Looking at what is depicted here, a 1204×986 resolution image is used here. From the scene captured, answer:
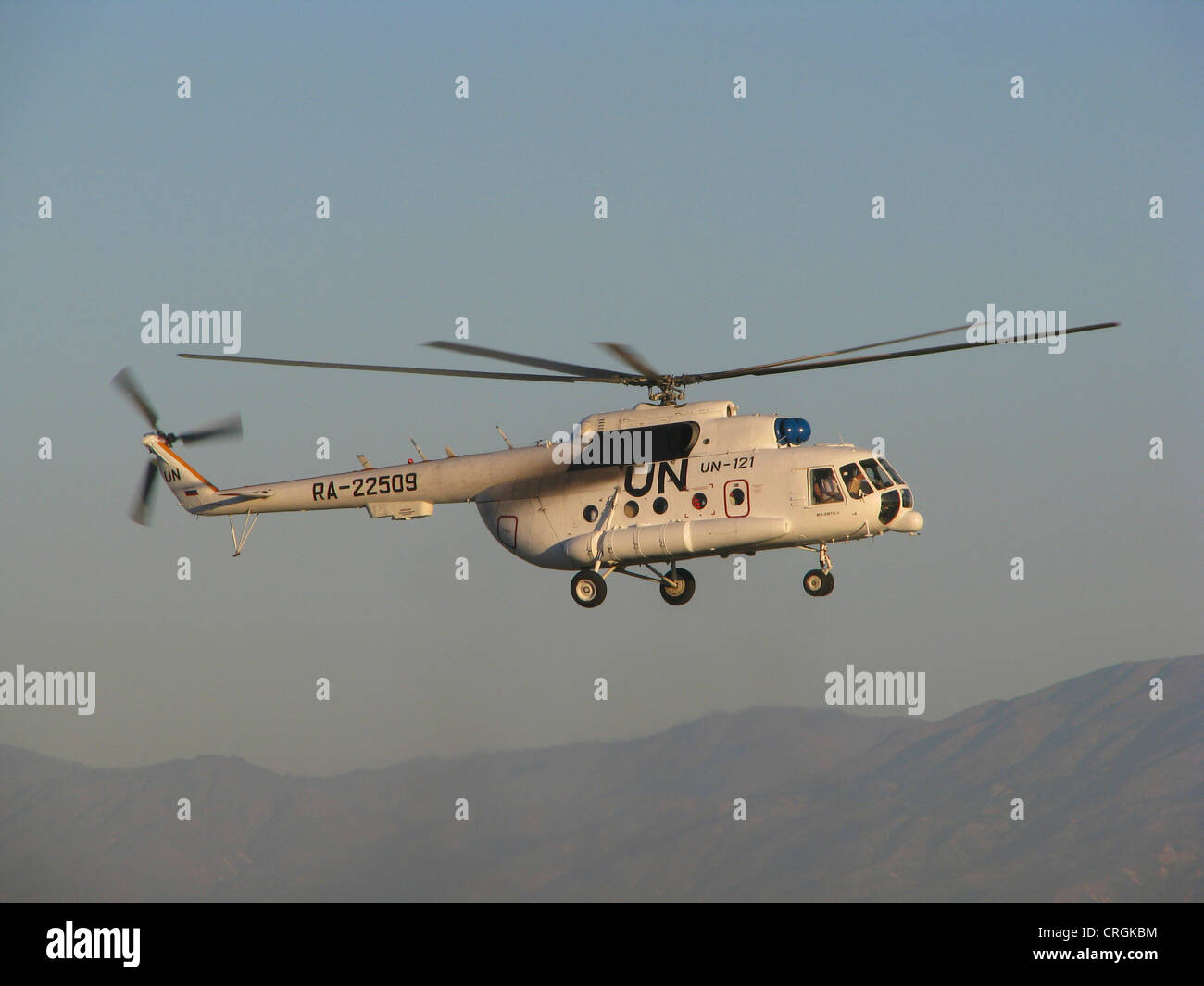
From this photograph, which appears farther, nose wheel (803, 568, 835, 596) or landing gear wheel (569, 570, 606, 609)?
landing gear wheel (569, 570, 606, 609)

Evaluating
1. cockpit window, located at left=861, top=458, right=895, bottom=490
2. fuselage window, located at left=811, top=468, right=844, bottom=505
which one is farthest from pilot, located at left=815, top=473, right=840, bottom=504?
cockpit window, located at left=861, top=458, right=895, bottom=490

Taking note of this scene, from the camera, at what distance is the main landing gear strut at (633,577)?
131ft

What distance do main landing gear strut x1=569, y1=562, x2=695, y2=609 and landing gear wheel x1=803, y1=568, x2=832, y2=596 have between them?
3.30 meters

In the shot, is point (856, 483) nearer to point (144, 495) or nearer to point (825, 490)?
point (825, 490)

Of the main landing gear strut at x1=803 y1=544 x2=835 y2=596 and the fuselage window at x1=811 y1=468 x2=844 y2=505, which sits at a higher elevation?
the fuselage window at x1=811 y1=468 x2=844 y2=505

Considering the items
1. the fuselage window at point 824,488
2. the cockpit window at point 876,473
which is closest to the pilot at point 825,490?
the fuselage window at point 824,488

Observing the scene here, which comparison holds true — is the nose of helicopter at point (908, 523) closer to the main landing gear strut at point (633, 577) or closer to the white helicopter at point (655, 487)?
the white helicopter at point (655, 487)

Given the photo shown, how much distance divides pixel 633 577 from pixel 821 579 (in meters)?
4.75

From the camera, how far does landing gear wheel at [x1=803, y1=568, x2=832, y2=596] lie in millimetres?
38250

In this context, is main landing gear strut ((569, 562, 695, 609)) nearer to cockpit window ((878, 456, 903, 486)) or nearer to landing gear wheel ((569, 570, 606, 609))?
landing gear wheel ((569, 570, 606, 609))

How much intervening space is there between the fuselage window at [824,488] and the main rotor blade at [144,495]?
19.6 m
